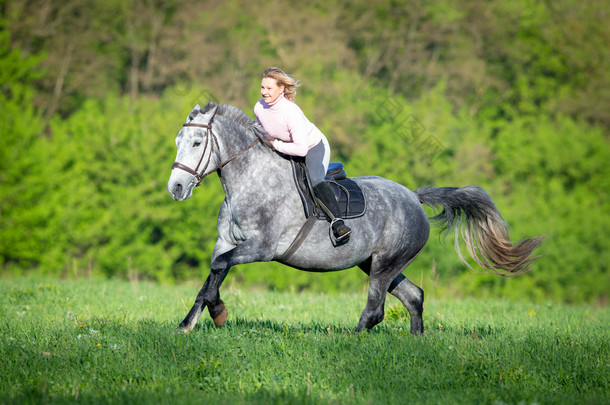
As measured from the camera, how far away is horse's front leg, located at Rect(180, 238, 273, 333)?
6.49 meters

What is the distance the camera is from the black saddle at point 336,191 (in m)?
6.92

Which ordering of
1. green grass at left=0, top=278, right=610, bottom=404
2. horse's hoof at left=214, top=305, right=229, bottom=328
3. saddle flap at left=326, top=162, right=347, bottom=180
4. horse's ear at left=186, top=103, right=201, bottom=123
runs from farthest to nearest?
saddle flap at left=326, top=162, right=347, bottom=180 → horse's hoof at left=214, top=305, right=229, bottom=328 → horse's ear at left=186, top=103, right=201, bottom=123 → green grass at left=0, top=278, right=610, bottom=404

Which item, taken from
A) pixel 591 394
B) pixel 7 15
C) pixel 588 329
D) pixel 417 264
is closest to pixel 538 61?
pixel 417 264

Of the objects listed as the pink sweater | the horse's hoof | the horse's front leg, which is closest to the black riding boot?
the pink sweater

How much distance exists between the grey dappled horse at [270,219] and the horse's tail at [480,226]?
0.12 m

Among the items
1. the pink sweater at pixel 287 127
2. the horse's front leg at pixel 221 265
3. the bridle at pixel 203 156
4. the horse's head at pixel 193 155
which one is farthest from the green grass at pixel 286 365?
the pink sweater at pixel 287 127

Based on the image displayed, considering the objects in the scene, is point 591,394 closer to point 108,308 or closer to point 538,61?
point 108,308

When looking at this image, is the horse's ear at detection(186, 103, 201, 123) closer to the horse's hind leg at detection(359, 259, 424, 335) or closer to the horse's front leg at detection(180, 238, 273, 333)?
the horse's front leg at detection(180, 238, 273, 333)

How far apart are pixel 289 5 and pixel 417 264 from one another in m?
15.9

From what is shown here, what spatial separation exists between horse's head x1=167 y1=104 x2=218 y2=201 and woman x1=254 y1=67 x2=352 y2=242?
2.10ft

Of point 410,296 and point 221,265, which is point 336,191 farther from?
point 410,296

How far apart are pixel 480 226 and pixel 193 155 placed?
13.5ft

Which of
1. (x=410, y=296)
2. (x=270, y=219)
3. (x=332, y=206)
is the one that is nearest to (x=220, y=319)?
(x=270, y=219)

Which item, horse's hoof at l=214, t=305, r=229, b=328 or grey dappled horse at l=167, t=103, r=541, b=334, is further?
horse's hoof at l=214, t=305, r=229, b=328
